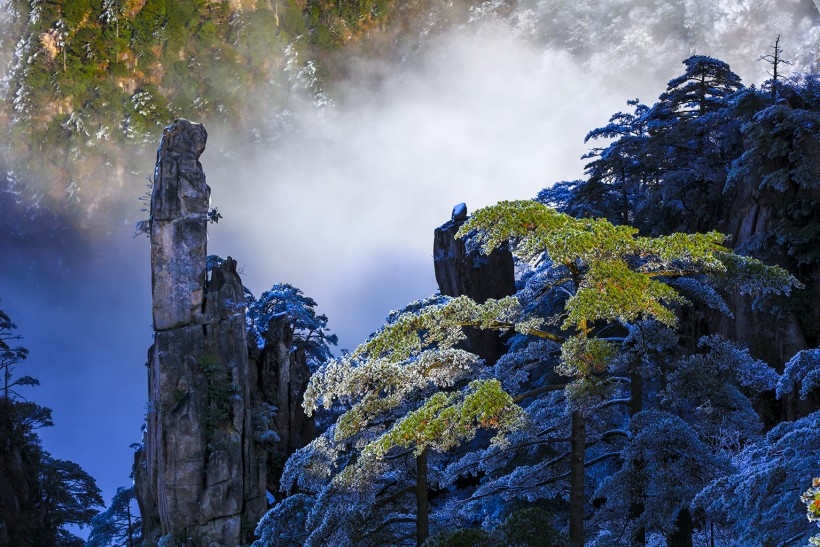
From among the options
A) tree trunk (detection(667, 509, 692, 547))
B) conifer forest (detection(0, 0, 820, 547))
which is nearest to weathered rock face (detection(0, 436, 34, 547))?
conifer forest (detection(0, 0, 820, 547))

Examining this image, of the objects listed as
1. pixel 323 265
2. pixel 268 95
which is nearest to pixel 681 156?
pixel 323 265

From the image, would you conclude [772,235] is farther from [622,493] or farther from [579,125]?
[579,125]

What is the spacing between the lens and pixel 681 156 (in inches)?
897

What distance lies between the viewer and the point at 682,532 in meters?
11.2

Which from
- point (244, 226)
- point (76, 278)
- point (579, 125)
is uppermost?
point (579, 125)

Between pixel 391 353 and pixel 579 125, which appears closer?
pixel 391 353

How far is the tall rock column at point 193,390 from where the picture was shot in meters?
24.9

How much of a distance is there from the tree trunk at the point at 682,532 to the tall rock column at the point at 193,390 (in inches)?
701

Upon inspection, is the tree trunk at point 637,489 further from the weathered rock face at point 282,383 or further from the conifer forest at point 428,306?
the weathered rock face at point 282,383

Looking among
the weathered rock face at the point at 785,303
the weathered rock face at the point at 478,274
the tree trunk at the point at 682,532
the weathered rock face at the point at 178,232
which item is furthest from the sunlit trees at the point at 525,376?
the weathered rock face at the point at 478,274

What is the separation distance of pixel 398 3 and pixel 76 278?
54.4 m

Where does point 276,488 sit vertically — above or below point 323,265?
below

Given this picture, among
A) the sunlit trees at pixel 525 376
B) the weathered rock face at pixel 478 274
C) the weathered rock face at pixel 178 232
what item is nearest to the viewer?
the sunlit trees at pixel 525 376

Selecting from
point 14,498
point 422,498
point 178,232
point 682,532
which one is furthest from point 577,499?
point 14,498
